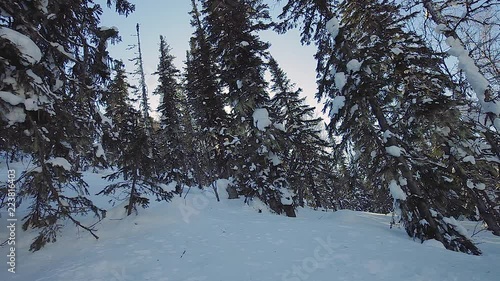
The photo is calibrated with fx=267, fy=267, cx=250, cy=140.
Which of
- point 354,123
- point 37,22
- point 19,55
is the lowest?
point 354,123

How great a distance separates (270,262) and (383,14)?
9.68 m

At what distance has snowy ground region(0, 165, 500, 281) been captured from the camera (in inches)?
211

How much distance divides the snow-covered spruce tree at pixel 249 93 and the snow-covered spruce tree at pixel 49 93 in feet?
17.4

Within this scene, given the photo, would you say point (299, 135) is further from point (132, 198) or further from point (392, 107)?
point (132, 198)

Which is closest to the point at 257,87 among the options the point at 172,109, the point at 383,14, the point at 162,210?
the point at 383,14

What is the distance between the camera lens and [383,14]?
1009 centimetres

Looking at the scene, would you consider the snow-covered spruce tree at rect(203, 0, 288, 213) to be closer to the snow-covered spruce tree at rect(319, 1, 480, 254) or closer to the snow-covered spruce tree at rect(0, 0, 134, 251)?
the snow-covered spruce tree at rect(319, 1, 480, 254)

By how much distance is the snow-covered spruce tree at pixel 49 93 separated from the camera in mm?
4941

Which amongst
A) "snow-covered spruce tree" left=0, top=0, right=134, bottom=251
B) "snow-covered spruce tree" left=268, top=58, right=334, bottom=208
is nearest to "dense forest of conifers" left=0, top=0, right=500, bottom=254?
"snow-covered spruce tree" left=0, top=0, right=134, bottom=251

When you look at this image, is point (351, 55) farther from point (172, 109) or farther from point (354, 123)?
point (172, 109)

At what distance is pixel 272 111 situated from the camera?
13.9 metres

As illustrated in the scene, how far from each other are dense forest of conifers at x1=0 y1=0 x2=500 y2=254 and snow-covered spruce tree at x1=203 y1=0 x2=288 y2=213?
67 mm

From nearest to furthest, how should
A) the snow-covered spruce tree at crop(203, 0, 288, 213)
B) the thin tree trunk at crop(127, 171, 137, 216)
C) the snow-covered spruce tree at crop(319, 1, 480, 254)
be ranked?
the snow-covered spruce tree at crop(319, 1, 480, 254)
the thin tree trunk at crop(127, 171, 137, 216)
the snow-covered spruce tree at crop(203, 0, 288, 213)

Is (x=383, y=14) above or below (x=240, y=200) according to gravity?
above
